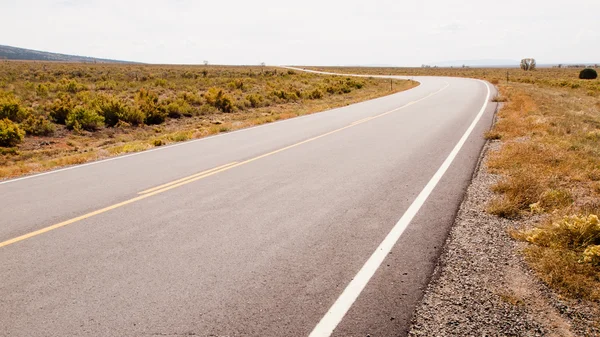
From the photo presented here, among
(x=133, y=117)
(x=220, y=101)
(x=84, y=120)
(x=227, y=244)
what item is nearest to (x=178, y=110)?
(x=133, y=117)

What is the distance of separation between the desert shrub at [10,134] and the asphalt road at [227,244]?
22.6ft

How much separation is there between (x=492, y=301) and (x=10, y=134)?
1582 cm

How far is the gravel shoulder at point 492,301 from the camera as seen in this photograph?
3.02 metres

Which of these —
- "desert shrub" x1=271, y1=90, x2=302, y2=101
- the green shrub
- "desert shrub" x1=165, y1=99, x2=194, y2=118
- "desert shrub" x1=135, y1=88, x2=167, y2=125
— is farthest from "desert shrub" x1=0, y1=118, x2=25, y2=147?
"desert shrub" x1=271, y1=90, x2=302, y2=101

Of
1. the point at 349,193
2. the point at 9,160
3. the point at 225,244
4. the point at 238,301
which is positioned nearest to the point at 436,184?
the point at 349,193

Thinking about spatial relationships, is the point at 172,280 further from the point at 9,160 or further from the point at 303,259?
the point at 9,160

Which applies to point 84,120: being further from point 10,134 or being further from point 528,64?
point 528,64

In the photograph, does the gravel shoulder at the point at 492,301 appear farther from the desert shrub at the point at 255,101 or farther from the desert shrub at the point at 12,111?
the desert shrub at the point at 255,101

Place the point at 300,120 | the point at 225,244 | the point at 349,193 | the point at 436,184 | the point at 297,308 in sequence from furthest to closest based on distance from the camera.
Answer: the point at 300,120, the point at 436,184, the point at 349,193, the point at 225,244, the point at 297,308

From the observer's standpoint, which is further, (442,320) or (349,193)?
(349,193)

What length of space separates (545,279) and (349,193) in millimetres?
3175

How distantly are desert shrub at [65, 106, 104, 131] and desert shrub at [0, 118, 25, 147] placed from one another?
99.9 inches

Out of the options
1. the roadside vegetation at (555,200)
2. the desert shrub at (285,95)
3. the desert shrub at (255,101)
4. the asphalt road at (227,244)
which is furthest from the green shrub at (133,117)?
the roadside vegetation at (555,200)

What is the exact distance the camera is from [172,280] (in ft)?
12.5
